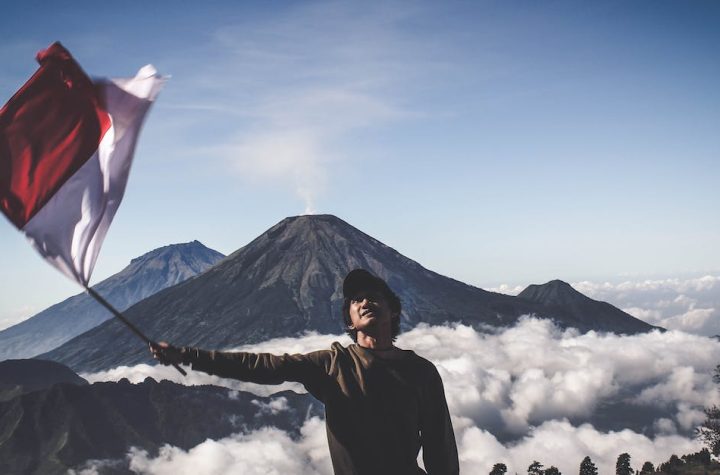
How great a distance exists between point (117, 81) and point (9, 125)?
3.10 feet

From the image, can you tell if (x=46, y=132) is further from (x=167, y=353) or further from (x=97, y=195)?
(x=167, y=353)

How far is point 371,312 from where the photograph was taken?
149 inches

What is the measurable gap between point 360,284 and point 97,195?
2.25 meters

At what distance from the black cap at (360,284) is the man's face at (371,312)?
0.03 metres

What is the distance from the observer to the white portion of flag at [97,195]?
431 centimetres

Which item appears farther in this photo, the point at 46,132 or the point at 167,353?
the point at 46,132

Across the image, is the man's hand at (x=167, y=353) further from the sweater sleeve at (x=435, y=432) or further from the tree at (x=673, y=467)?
the tree at (x=673, y=467)

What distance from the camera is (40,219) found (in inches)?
177

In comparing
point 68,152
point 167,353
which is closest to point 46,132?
point 68,152

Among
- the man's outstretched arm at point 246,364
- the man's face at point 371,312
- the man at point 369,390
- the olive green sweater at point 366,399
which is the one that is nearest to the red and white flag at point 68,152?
the man's outstretched arm at point 246,364

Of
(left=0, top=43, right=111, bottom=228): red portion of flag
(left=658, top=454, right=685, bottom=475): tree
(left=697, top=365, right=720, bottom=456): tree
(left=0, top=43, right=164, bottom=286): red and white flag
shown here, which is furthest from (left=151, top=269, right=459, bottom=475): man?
(left=658, top=454, right=685, bottom=475): tree

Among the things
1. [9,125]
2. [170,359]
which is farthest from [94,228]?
[170,359]

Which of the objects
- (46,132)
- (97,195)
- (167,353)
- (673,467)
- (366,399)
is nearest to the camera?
(167,353)

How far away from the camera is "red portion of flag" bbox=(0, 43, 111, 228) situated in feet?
14.9
